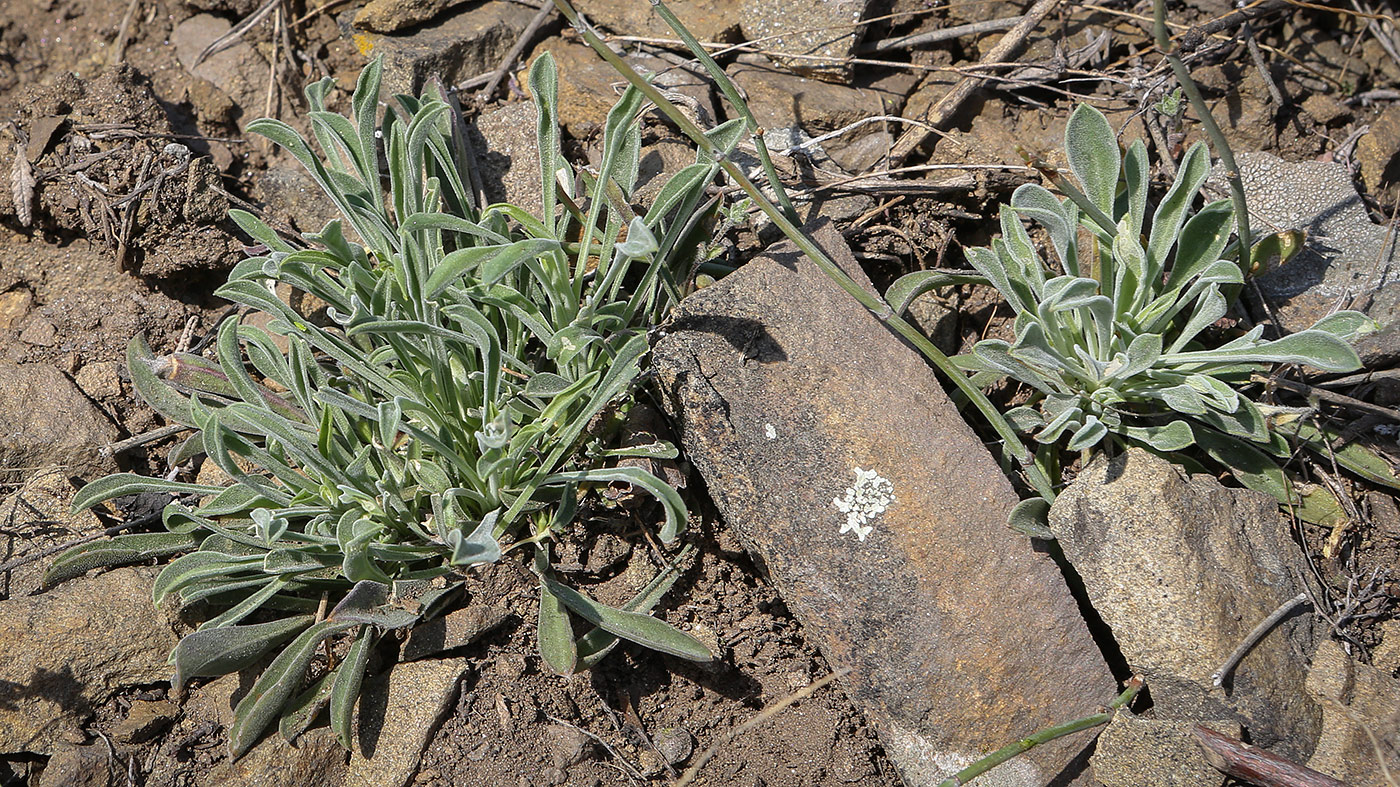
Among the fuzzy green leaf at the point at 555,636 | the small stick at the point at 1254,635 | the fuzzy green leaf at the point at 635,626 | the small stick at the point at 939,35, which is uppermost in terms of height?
the small stick at the point at 939,35

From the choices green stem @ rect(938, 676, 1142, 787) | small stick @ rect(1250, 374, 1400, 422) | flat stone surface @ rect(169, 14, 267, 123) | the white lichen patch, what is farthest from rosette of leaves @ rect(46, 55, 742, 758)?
small stick @ rect(1250, 374, 1400, 422)

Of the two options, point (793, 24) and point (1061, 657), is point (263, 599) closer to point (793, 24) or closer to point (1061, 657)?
point (1061, 657)

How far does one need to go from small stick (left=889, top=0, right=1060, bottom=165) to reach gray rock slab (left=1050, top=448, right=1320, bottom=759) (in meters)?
1.15

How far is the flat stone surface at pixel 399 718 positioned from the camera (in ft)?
7.09

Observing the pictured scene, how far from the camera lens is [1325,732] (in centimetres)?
207

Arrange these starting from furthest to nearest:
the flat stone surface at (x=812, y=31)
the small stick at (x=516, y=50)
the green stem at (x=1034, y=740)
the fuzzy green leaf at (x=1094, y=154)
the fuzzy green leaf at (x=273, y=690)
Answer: the small stick at (x=516, y=50) → the flat stone surface at (x=812, y=31) → the fuzzy green leaf at (x=1094, y=154) → the fuzzy green leaf at (x=273, y=690) → the green stem at (x=1034, y=740)

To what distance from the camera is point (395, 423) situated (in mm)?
2006

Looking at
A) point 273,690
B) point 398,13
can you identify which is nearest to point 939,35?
point 398,13

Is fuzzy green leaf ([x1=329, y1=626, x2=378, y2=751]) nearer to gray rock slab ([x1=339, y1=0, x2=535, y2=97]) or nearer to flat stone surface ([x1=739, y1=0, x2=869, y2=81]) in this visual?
gray rock slab ([x1=339, y1=0, x2=535, y2=97])

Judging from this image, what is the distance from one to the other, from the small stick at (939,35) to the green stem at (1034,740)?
2.05 meters

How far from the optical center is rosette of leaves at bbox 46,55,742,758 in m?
2.14

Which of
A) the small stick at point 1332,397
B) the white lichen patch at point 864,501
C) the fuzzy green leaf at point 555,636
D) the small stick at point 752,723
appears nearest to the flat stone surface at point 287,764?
the fuzzy green leaf at point 555,636

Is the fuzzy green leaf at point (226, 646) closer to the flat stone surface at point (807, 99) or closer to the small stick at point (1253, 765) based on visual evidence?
the flat stone surface at point (807, 99)

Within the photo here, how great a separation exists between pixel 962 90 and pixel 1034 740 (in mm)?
1912
